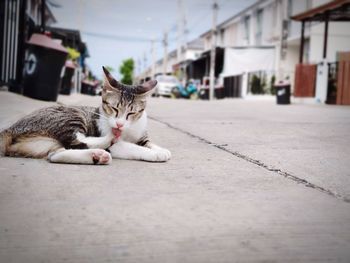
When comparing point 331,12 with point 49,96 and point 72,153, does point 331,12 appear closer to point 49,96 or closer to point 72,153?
point 49,96

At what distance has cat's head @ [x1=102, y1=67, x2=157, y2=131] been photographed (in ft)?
9.69

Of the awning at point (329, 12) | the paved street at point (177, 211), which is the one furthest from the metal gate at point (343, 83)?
the paved street at point (177, 211)

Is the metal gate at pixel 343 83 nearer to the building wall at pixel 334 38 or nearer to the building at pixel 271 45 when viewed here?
the building at pixel 271 45

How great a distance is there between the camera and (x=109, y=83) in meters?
3.05

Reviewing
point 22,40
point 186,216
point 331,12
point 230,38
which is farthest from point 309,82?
point 230,38

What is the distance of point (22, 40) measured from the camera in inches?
431

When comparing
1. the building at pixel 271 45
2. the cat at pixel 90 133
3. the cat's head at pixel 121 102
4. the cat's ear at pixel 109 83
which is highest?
the building at pixel 271 45

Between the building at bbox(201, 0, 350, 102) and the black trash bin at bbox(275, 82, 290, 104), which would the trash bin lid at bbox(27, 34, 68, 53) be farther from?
the building at bbox(201, 0, 350, 102)

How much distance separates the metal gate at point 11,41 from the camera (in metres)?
9.73

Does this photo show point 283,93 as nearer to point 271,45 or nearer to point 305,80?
point 305,80

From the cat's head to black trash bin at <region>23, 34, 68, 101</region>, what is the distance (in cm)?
655

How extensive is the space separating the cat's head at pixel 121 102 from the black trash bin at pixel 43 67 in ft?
21.5

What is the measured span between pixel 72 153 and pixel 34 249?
1.42m

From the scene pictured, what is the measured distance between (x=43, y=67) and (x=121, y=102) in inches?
269
